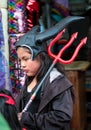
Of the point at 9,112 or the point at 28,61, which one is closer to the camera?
the point at 9,112

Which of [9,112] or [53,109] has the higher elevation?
[9,112]

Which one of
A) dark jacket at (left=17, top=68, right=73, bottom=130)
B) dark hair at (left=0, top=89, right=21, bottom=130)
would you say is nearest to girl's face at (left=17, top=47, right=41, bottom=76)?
dark jacket at (left=17, top=68, right=73, bottom=130)

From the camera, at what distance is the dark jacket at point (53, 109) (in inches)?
76.1

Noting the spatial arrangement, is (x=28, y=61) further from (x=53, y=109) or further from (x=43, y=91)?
(x=53, y=109)

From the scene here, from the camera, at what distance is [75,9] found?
12.3 feet

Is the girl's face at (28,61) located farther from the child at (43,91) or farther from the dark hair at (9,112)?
the dark hair at (9,112)

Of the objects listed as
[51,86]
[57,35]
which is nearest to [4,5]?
[57,35]

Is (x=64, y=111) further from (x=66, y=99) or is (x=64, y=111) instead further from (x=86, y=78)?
(x=86, y=78)

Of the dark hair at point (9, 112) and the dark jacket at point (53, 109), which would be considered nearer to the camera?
the dark hair at point (9, 112)

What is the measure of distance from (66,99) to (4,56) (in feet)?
3.14

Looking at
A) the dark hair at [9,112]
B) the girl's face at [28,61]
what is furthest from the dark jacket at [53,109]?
the dark hair at [9,112]

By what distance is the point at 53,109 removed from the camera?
1.94 metres

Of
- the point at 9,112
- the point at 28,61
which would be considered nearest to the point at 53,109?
the point at 28,61

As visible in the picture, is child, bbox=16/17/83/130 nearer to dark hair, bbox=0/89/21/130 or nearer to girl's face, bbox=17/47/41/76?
girl's face, bbox=17/47/41/76
